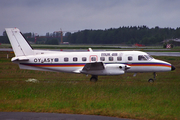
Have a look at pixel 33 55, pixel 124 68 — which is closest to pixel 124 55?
pixel 124 68

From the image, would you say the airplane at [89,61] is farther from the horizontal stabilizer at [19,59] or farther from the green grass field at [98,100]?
the green grass field at [98,100]

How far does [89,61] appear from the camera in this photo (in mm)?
21812

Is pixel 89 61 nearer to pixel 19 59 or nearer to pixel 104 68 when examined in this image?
pixel 104 68

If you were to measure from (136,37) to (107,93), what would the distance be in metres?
118

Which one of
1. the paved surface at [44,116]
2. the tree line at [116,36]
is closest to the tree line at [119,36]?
the tree line at [116,36]

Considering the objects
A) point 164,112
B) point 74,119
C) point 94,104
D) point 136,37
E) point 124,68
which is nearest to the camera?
point 74,119

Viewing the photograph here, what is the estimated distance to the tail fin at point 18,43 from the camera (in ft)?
73.6

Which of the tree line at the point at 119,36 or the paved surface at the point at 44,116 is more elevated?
the tree line at the point at 119,36

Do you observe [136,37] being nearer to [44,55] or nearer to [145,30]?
[145,30]

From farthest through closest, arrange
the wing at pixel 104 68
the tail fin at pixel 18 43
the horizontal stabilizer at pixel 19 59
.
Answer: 1. the tail fin at pixel 18 43
2. the horizontal stabilizer at pixel 19 59
3. the wing at pixel 104 68

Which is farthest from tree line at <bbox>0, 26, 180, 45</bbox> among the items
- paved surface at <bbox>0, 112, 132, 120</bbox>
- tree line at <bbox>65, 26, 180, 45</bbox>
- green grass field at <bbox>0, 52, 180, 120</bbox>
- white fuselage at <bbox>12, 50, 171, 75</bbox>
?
paved surface at <bbox>0, 112, 132, 120</bbox>

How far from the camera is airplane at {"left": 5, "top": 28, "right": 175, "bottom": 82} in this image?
21438mm

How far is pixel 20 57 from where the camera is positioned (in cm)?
2209

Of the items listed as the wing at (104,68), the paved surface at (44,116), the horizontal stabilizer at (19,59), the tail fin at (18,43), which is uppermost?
the tail fin at (18,43)
